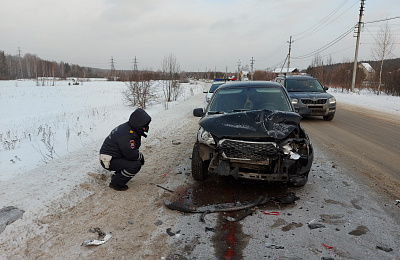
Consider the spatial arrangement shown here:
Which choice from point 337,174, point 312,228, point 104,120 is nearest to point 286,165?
point 312,228

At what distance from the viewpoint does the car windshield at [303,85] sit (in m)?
11.3

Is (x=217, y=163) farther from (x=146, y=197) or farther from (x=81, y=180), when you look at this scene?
(x=81, y=180)

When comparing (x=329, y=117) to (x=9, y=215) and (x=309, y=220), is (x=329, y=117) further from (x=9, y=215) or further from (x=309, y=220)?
(x=9, y=215)

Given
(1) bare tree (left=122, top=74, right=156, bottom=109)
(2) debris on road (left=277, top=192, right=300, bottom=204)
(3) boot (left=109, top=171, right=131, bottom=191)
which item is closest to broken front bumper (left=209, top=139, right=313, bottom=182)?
(2) debris on road (left=277, top=192, right=300, bottom=204)

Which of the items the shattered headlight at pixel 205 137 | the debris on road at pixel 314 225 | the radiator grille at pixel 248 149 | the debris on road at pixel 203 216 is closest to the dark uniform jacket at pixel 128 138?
the shattered headlight at pixel 205 137

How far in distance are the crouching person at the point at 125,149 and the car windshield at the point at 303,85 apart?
911 centimetres

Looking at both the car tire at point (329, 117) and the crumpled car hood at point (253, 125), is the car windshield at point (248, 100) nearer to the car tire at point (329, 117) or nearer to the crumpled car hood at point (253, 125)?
the crumpled car hood at point (253, 125)

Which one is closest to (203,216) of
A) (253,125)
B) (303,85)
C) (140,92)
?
(253,125)

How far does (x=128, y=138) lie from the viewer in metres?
3.84

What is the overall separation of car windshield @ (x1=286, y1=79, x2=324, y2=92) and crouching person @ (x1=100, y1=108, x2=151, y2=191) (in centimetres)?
911

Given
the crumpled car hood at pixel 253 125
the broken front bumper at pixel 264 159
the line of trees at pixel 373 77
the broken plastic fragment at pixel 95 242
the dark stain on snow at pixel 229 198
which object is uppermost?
the line of trees at pixel 373 77

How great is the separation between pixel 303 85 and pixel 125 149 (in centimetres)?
991

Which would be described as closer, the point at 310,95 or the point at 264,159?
the point at 264,159

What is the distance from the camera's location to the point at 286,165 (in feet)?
11.6
